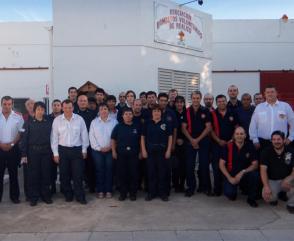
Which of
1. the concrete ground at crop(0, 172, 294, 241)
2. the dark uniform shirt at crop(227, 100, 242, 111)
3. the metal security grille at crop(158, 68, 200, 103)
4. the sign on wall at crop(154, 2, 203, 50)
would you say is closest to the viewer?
the concrete ground at crop(0, 172, 294, 241)

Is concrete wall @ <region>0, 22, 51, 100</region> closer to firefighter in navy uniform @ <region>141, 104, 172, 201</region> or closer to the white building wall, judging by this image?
the white building wall

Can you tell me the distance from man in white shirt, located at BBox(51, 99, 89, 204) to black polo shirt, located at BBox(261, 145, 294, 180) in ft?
10.4

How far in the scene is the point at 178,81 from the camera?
1234 cm

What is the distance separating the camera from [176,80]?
12.3 m

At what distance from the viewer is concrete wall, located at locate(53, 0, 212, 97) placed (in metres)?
11.1

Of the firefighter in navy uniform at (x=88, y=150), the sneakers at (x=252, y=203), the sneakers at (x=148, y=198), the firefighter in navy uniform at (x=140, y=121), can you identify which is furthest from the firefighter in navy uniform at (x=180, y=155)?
the firefighter in navy uniform at (x=88, y=150)

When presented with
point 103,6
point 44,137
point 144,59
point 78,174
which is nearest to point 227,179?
point 78,174

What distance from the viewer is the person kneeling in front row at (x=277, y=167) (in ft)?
22.1

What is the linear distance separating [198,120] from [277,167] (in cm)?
165

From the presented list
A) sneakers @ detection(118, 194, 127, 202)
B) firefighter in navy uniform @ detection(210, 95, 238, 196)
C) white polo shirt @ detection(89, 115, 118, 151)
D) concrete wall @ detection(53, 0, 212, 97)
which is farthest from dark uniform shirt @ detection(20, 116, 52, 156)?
concrete wall @ detection(53, 0, 212, 97)

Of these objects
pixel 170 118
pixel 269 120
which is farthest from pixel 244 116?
pixel 170 118

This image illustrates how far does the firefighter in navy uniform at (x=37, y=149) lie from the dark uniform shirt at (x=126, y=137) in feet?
3.96

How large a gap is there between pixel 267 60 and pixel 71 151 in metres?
13.6

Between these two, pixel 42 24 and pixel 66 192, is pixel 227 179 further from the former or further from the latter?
pixel 42 24
